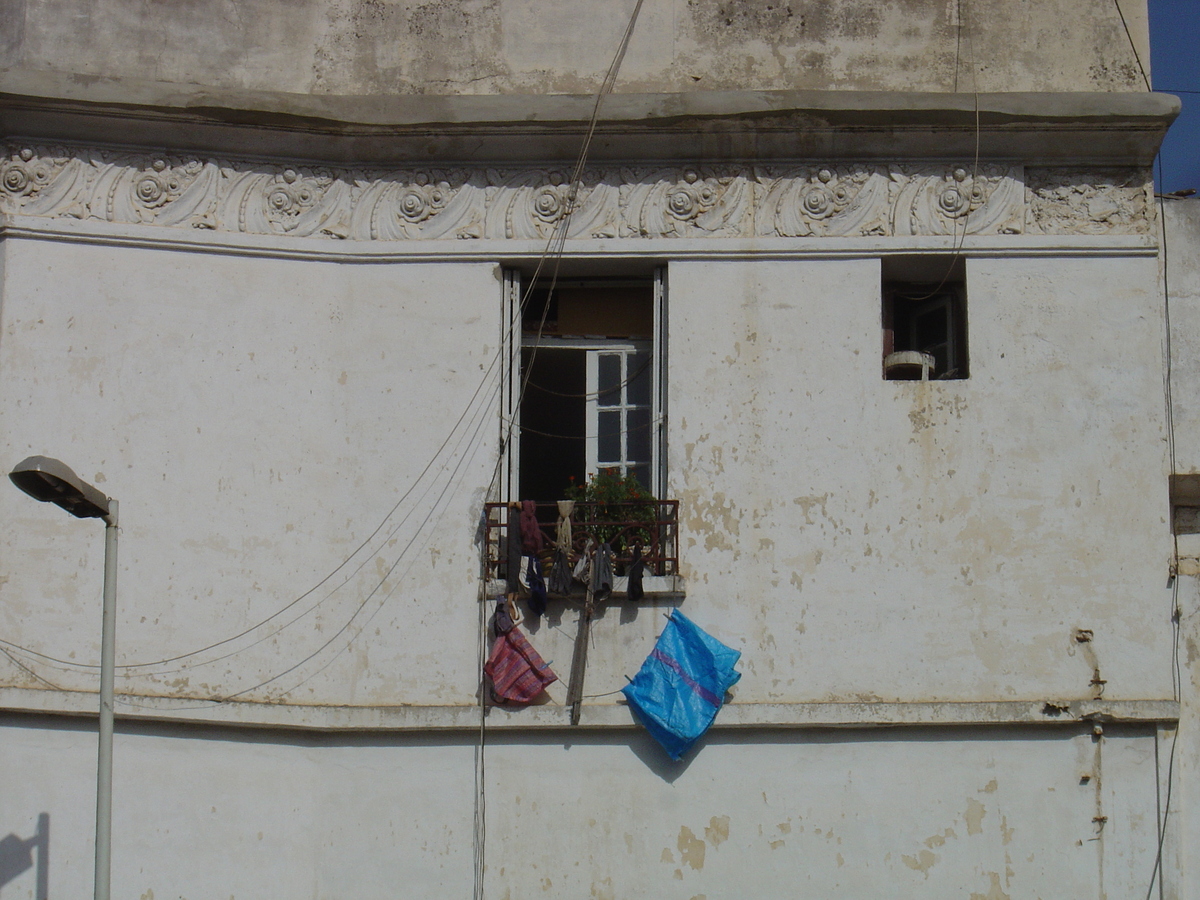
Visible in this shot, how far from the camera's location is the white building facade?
29.0 ft

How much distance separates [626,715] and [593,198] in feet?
12.0

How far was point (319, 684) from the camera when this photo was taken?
9070mm

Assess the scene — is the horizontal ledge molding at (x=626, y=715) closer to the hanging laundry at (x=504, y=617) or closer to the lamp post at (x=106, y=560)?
the hanging laundry at (x=504, y=617)

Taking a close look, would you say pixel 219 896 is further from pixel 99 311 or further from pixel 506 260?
pixel 506 260

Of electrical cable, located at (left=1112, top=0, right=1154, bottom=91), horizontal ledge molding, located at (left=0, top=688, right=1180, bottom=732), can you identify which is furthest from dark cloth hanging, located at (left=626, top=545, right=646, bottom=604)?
electrical cable, located at (left=1112, top=0, right=1154, bottom=91)

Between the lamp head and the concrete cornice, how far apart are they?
3379 mm

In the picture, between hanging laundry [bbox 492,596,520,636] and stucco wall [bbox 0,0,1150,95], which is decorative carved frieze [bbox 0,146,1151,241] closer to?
stucco wall [bbox 0,0,1150,95]

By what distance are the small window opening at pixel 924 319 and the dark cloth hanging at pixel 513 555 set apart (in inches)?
113

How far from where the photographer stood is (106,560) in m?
7.29

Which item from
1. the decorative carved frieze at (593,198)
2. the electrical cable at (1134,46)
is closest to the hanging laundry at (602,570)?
the decorative carved frieze at (593,198)

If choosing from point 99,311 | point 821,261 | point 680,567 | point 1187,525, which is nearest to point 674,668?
point 680,567

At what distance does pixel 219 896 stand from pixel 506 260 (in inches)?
184

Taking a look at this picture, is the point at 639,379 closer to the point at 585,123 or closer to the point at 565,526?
the point at 565,526

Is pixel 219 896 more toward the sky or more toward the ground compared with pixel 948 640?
more toward the ground
